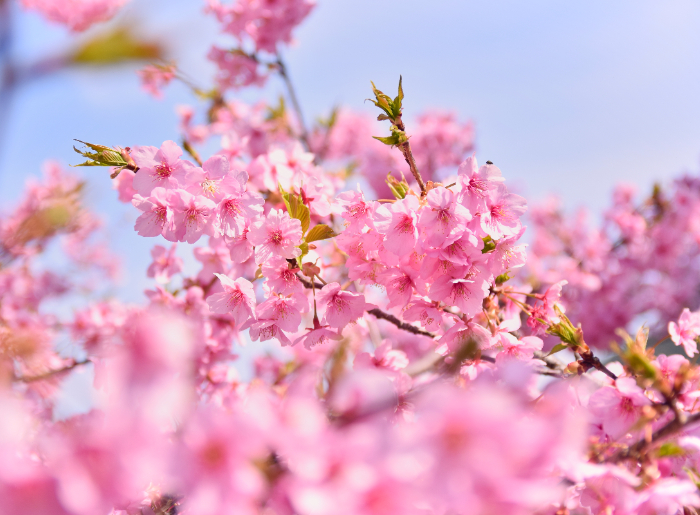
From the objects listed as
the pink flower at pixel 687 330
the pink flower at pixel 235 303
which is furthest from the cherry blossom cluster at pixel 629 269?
the pink flower at pixel 235 303

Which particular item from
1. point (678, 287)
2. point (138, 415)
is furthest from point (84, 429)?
point (678, 287)

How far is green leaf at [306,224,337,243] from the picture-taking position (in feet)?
5.83

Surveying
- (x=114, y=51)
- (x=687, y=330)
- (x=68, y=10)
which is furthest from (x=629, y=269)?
(x=68, y=10)

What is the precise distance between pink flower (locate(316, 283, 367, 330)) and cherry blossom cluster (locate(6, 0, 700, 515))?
1 centimetres

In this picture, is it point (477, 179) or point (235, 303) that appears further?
point (235, 303)

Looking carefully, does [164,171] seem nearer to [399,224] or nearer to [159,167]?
[159,167]

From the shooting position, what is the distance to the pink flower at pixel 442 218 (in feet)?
5.20

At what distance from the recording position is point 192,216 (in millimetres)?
1777

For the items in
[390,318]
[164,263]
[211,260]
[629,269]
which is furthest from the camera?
[629,269]

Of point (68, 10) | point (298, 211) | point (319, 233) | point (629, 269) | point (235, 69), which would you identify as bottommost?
point (629, 269)

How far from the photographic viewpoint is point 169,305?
2619mm

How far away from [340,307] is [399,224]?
0.52m

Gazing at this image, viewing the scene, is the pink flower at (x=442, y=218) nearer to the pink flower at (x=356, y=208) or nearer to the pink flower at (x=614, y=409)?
the pink flower at (x=356, y=208)

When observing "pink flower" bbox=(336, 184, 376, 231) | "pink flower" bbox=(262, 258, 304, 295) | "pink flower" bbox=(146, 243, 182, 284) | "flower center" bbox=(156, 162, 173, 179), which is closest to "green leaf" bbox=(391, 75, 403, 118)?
"pink flower" bbox=(336, 184, 376, 231)
